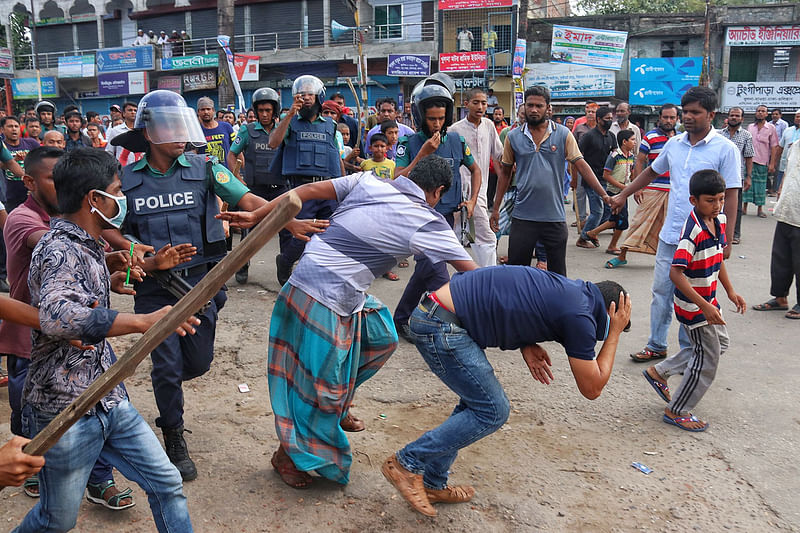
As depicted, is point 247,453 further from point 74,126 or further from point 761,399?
point 74,126

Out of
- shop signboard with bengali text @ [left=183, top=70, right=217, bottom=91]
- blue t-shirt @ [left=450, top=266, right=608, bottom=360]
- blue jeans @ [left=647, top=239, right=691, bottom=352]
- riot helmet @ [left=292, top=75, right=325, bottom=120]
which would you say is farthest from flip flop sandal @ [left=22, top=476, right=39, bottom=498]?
shop signboard with bengali text @ [left=183, top=70, right=217, bottom=91]

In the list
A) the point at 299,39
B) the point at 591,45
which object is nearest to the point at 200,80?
the point at 299,39

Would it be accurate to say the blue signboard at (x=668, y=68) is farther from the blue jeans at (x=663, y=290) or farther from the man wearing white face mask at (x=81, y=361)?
the man wearing white face mask at (x=81, y=361)

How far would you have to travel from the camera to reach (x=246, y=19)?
3152 centimetres

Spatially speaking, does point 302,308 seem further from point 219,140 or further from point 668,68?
point 668,68

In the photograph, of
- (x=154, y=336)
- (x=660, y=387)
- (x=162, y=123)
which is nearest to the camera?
(x=154, y=336)

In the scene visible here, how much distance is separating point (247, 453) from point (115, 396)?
54.0 inches

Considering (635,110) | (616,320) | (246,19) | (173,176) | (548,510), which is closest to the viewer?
(616,320)

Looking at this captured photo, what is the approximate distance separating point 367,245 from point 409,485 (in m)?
1.08

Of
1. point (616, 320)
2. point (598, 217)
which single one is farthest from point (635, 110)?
point (616, 320)

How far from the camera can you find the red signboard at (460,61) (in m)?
24.7

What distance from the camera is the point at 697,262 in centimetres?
376

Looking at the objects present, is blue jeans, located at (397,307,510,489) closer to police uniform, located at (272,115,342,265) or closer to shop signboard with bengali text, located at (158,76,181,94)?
police uniform, located at (272,115,342,265)

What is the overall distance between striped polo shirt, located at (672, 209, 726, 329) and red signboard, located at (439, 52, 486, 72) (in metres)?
22.1
